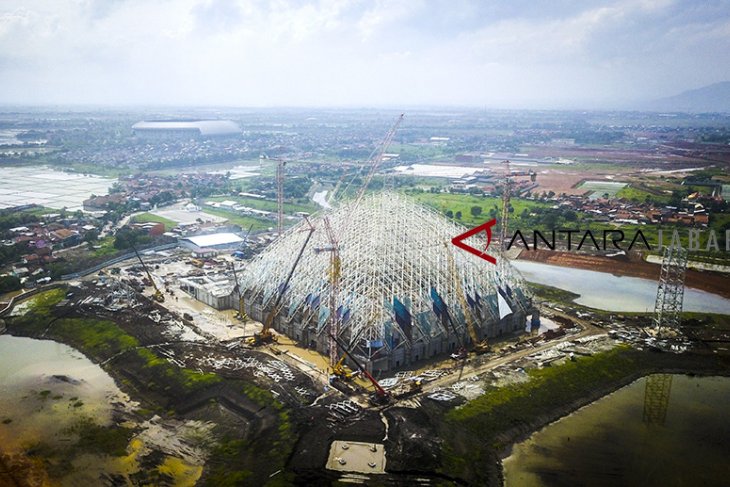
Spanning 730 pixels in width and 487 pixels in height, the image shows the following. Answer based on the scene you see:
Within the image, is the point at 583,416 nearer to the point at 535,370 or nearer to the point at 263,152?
the point at 535,370

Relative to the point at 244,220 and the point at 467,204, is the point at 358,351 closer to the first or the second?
the point at 244,220

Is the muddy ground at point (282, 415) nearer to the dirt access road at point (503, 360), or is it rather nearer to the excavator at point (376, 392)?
the excavator at point (376, 392)

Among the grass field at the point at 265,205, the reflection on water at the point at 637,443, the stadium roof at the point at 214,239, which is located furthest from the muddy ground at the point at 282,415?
the grass field at the point at 265,205

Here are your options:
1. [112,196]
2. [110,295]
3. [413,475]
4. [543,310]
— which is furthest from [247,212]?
[413,475]

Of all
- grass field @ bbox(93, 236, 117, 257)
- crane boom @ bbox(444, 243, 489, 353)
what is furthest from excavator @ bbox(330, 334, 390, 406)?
grass field @ bbox(93, 236, 117, 257)

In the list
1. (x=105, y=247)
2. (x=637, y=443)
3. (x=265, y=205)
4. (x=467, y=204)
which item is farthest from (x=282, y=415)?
(x=467, y=204)

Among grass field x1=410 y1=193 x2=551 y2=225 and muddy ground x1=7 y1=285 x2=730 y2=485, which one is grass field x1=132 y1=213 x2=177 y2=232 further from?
grass field x1=410 y1=193 x2=551 y2=225
